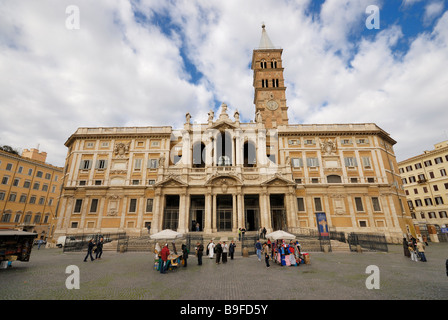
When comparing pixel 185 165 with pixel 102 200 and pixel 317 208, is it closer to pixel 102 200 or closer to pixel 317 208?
pixel 102 200

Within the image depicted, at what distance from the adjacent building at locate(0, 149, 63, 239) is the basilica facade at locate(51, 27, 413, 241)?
519 inches

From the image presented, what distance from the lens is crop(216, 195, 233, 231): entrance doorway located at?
3102 cm

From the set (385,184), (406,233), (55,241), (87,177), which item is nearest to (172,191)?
(87,177)

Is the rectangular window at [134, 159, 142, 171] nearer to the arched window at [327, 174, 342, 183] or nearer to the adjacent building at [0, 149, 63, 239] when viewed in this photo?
the adjacent building at [0, 149, 63, 239]

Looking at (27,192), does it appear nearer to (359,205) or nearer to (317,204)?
(317,204)

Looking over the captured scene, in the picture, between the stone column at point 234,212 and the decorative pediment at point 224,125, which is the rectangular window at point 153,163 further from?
the stone column at point 234,212

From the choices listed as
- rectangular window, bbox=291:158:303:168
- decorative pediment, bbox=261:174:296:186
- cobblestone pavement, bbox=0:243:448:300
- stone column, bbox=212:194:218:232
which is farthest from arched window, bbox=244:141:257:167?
cobblestone pavement, bbox=0:243:448:300

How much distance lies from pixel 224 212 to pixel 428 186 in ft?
142

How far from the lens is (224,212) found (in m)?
31.8

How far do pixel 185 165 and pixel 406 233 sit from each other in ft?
111

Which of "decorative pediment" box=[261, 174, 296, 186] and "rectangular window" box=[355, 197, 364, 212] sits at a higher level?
"decorative pediment" box=[261, 174, 296, 186]

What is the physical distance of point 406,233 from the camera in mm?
30312

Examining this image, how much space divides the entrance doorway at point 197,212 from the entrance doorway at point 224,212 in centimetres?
236

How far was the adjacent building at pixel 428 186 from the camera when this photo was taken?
39.7m
